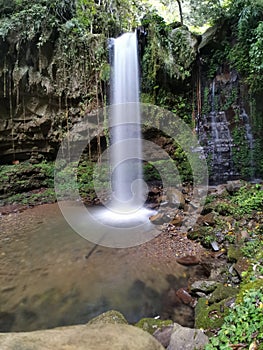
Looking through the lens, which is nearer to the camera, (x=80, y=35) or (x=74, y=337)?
(x=74, y=337)

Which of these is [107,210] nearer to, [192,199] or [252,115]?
[192,199]

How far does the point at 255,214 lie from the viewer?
447 cm

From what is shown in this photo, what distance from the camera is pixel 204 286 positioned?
2.95 m

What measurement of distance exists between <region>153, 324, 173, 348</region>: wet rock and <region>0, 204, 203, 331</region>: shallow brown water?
0.51m

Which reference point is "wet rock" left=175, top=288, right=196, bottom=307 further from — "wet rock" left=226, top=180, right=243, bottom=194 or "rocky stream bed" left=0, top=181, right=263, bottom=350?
"wet rock" left=226, top=180, right=243, bottom=194

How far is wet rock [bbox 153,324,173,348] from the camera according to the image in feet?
6.89

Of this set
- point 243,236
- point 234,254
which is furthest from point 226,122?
point 234,254

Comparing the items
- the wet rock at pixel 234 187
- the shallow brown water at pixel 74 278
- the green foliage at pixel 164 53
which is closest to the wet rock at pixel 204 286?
the shallow brown water at pixel 74 278

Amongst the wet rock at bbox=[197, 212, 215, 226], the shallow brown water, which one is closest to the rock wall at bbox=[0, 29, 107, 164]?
the shallow brown water

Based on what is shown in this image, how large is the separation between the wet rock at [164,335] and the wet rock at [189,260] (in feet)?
5.22

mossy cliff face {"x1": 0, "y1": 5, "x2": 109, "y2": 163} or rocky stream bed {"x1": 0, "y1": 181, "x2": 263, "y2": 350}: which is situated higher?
mossy cliff face {"x1": 0, "y1": 5, "x2": 109, "y2": 163}

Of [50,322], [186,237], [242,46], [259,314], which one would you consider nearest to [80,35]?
[242,46]

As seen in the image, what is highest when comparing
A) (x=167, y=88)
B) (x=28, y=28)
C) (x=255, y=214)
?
(x=28, y=28)

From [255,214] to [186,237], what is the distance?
1379 millimetres
